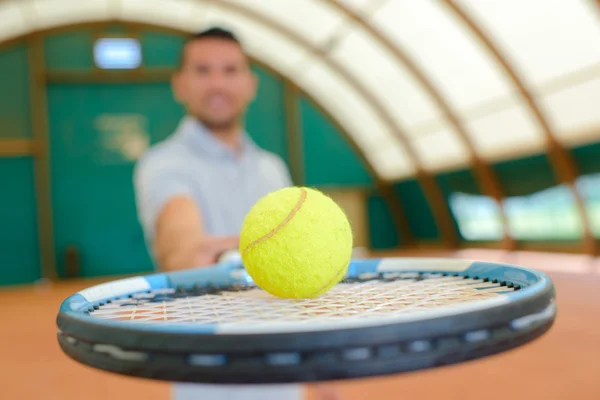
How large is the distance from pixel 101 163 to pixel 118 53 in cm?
231

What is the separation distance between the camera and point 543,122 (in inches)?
349

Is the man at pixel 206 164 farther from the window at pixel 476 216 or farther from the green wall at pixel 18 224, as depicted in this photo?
the green wall at pixel 18 224

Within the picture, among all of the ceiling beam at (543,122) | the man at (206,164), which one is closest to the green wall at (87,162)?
the ceiling beam at (543,122)

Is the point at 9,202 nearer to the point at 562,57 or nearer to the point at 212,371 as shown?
the point at 562,57

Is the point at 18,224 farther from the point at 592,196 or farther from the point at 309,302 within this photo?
the point at 309,302

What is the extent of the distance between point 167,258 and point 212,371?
156 centimetres

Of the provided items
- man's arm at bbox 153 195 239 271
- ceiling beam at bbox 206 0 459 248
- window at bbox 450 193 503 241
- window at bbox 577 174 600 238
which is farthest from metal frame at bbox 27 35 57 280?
man's arm at bbox 153 195 239 271

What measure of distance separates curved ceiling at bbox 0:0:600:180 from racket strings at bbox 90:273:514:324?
6958 millimetres

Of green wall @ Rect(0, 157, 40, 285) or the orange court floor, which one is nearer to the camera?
the orange court floor

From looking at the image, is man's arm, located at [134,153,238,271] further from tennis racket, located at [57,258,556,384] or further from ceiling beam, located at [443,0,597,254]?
ceiling beam, located at [443,0,597,254]

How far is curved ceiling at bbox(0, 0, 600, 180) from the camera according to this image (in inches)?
325

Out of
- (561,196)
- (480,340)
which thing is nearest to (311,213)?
(480,340)

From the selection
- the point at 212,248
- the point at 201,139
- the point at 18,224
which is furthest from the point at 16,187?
the point at 212,248

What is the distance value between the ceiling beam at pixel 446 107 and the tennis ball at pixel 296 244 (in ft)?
30.9
